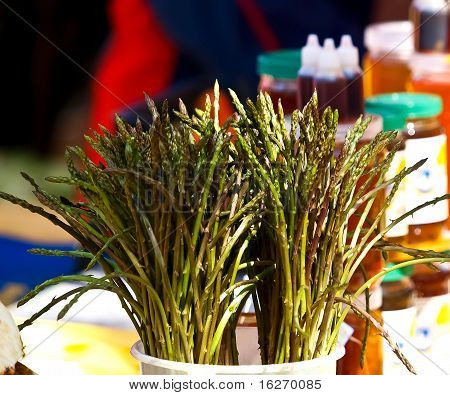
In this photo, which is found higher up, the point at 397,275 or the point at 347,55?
the point at 347,55

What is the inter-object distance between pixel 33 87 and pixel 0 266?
1.12 meters

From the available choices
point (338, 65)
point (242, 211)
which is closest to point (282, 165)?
point (242, 211)

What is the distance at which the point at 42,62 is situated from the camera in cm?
314

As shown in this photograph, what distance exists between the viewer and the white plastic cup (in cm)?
68

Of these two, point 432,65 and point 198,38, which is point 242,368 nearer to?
point 432,65

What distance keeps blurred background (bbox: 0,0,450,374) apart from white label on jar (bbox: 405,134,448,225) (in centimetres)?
3

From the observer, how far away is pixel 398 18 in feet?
7.04

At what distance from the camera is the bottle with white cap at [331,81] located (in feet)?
3.49

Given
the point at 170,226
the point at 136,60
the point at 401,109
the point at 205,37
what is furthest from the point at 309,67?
the point at 136,60

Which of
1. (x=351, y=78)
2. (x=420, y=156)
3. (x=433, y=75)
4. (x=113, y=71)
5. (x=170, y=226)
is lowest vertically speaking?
(x=170, y=226)

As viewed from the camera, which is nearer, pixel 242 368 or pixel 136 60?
pixel 242 368

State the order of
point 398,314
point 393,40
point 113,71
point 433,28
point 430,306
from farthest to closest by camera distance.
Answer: point 113,71
point 393,40
point 433,28
point 430,306
point 398,314

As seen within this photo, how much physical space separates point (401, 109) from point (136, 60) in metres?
1.26

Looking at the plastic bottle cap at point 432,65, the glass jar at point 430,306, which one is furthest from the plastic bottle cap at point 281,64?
the glass jar at point 430,306
